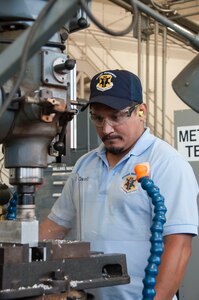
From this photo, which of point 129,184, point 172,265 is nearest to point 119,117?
point 129,184

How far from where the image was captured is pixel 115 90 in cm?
147

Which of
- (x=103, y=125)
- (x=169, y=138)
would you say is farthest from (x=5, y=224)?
(x=169, y=138)

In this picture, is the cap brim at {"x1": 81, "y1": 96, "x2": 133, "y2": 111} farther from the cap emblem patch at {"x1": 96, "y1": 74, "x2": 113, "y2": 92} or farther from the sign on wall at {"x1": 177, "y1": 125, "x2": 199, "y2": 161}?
the sign on wall at {"x1": 177, "y1": 125, "x2": 199, "y2": 161}

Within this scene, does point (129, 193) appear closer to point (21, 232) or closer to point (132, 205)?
point (132, 205)

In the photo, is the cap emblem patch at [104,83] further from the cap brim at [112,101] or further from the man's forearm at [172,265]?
the man's forearm at [172,265]

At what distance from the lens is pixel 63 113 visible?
38.5 inches

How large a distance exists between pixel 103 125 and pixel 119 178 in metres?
0.16

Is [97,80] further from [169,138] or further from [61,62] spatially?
[169,138]

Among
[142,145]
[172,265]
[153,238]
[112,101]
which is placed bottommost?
[172,265]

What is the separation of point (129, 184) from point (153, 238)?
0.51 m

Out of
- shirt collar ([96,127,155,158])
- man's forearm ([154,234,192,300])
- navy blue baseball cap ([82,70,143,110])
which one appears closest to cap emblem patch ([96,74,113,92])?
navy blue baseball cap ([82,70,143,110])

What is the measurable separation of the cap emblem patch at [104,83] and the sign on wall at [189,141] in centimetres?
145

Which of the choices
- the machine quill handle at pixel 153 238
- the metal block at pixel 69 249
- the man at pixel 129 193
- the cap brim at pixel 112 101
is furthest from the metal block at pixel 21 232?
the cap brim at pixel 112 101

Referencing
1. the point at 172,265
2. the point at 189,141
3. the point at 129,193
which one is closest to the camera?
the point at 172,265
